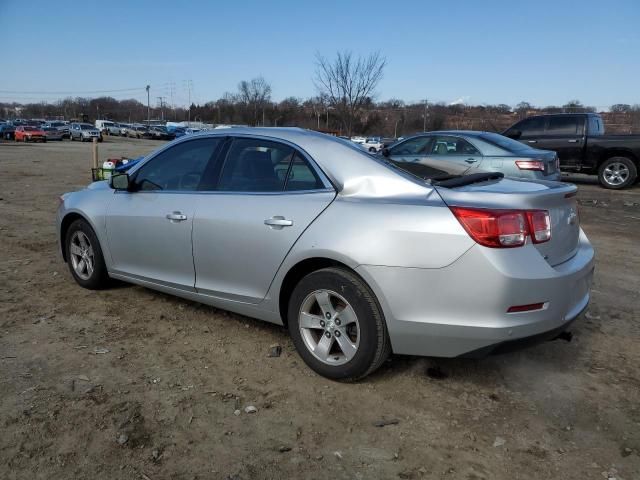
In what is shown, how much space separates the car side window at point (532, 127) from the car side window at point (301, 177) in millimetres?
12102

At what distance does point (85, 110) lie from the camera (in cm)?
12681

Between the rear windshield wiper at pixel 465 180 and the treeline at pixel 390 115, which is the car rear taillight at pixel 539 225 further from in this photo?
the treeline at pixel 390 115

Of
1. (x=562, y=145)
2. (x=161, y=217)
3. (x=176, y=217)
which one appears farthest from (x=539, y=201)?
(x=562, y=145)

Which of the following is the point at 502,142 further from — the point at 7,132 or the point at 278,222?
the point at 7,132

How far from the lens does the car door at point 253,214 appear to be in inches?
126

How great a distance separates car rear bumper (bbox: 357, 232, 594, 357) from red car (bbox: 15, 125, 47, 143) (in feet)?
154

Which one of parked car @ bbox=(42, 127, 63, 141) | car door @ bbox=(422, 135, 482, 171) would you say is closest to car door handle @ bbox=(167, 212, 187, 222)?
car door @ bbox=(422, 135, 482, 171)

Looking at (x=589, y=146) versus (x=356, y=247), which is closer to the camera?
(x=356, y=247)

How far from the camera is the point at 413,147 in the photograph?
9.88 metres

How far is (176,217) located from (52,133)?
159 feet

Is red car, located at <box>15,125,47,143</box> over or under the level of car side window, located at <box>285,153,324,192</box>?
over

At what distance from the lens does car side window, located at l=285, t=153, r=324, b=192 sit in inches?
127

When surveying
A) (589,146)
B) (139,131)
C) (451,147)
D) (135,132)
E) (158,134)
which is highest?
(139,131)

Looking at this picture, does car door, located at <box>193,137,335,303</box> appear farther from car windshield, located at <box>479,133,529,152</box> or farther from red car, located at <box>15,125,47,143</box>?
red car, located at <box>15,125,47,143</box>
